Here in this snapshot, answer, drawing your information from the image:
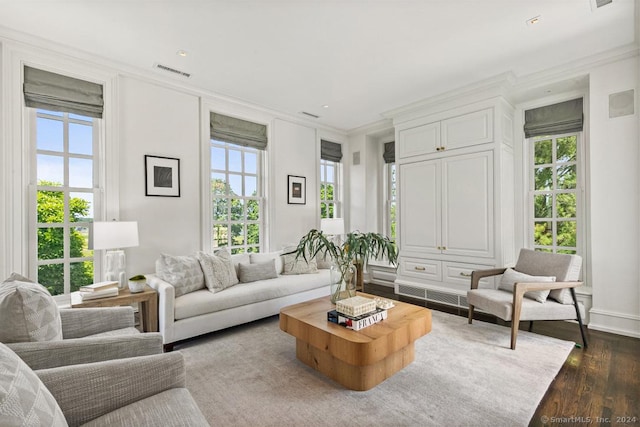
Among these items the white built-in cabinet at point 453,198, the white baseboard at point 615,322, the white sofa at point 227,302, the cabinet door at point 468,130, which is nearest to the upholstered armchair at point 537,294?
the white baseboard at point 615,322

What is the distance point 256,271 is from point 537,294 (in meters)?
2.88

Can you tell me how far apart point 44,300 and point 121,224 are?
56.9 inches

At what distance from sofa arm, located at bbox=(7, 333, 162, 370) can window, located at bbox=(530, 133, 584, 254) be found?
4326 mm

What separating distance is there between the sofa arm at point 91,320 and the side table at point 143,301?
54 centimetres

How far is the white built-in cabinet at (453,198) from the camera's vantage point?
3686 mm

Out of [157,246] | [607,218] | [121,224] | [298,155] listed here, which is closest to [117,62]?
[121,224]

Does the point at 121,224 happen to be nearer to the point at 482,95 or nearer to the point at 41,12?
the point at 41,12

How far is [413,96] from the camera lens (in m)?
4.12

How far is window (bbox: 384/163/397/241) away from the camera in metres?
5.50

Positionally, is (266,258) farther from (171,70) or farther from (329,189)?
(171,70)

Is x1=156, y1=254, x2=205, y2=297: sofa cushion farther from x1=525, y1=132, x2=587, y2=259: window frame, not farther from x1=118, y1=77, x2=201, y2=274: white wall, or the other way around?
x1=525, y1=132, x2=587, y2=259: window frame

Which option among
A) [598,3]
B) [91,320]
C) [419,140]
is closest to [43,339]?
[91,320]

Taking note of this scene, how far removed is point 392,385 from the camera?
6.94ft

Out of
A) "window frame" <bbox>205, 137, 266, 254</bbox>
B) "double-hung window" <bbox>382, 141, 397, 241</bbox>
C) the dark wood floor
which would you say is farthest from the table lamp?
"double-hung window" <bbox>382, 141, 397, 241</bbox>
